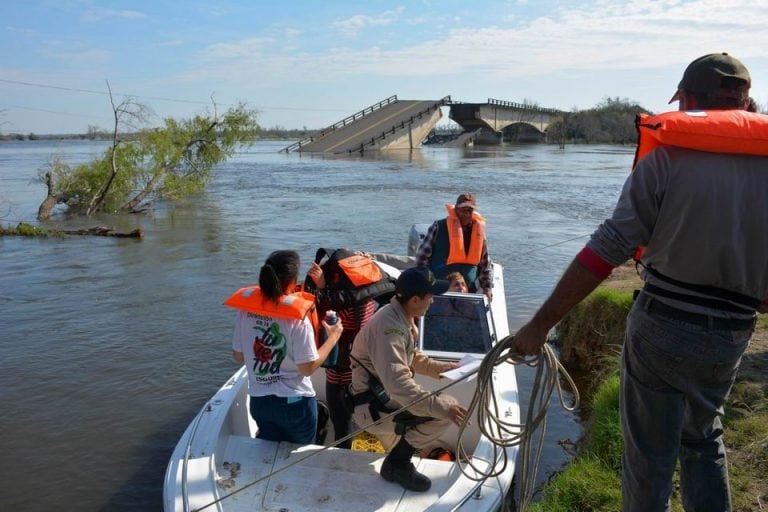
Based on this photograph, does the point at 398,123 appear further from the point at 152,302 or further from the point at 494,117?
the point at 152,302

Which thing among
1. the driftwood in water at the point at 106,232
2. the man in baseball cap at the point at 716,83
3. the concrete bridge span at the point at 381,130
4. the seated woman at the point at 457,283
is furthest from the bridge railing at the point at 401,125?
the man in baseball cap at the point at 716,83

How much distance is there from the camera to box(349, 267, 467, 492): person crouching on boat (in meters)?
3.25

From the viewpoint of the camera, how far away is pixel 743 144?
198cm

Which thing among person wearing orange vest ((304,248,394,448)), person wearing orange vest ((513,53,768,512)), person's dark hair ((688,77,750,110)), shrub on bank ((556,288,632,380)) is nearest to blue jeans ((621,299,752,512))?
person wearing orange vest ((513,53,768,512))

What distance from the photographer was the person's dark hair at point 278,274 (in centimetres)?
331

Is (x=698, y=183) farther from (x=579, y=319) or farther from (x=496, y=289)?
(x=579, y=319)

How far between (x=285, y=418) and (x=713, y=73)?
2699 millimetres

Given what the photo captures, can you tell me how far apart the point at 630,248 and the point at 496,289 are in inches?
199

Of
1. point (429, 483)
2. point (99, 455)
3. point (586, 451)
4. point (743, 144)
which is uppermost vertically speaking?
point (743, 144)

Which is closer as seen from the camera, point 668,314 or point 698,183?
point 698,183

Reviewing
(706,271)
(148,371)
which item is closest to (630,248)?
(706,271)

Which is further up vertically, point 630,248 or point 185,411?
point 630,248

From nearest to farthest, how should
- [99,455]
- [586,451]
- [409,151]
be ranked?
[586,451]
[99,455]
[409,151]

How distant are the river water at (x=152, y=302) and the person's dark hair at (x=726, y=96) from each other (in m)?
3.73
